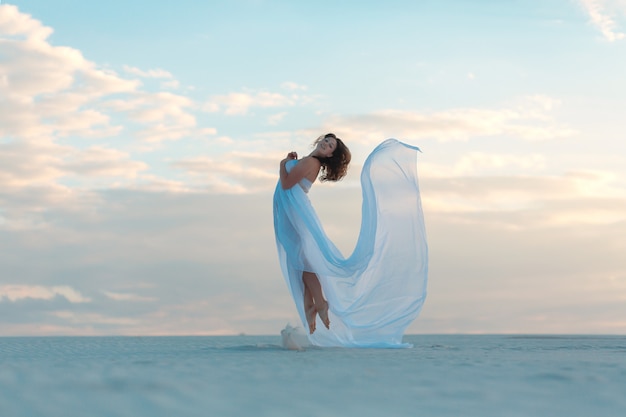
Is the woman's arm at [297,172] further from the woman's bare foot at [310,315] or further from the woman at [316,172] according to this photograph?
the woman's bare foot at [310,315]

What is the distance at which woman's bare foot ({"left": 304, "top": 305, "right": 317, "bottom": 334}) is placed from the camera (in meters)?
7.86

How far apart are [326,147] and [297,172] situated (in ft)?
1.49

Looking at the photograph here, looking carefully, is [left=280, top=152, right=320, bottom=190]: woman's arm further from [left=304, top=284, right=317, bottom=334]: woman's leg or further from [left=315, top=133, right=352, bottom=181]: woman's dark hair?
[left=304, top=284, right=317, bottom=334]: woman's leg

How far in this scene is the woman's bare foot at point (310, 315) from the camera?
7.86 m

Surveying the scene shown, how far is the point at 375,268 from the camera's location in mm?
7898

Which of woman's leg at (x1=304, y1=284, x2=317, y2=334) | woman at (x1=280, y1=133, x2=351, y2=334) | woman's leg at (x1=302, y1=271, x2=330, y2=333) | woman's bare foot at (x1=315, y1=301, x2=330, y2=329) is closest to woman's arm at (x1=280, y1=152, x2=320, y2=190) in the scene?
woman at (x1=280, y1=133, x2=351, y2=334)

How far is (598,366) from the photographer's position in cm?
511

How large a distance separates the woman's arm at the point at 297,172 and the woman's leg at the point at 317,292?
3.07 feet

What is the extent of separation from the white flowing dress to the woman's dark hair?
0.85 ft

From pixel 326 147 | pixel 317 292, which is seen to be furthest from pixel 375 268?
pixel 326 147

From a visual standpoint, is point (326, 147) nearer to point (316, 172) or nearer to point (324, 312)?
point (316, 172)

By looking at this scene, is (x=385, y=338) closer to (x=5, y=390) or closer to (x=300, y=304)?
(x=300, y=304)

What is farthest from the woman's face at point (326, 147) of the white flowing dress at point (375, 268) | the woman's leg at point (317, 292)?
the woman's leg at point (317, 292)

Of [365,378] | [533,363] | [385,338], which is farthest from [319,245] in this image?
[365,378]
